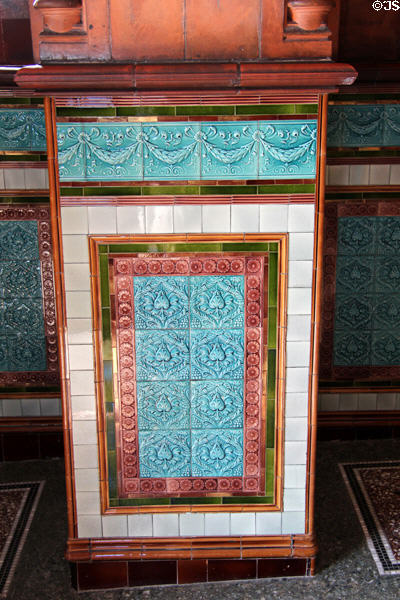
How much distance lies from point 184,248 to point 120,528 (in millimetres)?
1544

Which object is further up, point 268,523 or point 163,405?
point 163,405

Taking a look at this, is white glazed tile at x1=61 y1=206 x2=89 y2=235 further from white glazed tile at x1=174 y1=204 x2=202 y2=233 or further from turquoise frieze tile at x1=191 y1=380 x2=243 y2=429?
turquoise frieze tile at x1=191 y1=380 x2=243 y2=429

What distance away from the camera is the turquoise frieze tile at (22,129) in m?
4.16

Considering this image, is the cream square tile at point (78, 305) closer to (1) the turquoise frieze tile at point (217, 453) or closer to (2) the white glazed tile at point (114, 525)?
(1) the turquoise frieze tile at point (217, 453)

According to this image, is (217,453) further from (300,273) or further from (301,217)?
(301,217)

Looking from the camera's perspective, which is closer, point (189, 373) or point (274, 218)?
point (274, 218)

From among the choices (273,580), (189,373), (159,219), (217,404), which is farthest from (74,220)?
(273,580)

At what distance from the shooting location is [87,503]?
3316mm

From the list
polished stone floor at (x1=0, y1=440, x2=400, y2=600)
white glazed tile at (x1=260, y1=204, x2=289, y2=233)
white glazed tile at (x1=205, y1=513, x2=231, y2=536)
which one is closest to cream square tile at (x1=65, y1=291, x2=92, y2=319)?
white glazed tile at (x1=260, y1=204, x2=289, y2=233)

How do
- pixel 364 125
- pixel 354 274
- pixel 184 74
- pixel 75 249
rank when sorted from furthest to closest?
pixel 354 274 < pixel 364 125 < pixel 75 249 < pixel 184 74

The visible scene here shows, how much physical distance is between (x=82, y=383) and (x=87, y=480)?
1.76 feet

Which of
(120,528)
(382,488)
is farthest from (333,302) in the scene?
(120,528)

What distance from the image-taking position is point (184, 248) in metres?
3.05

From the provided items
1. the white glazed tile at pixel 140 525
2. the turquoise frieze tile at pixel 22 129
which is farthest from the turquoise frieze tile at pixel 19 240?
the white glazed tile at pixel 140 525
